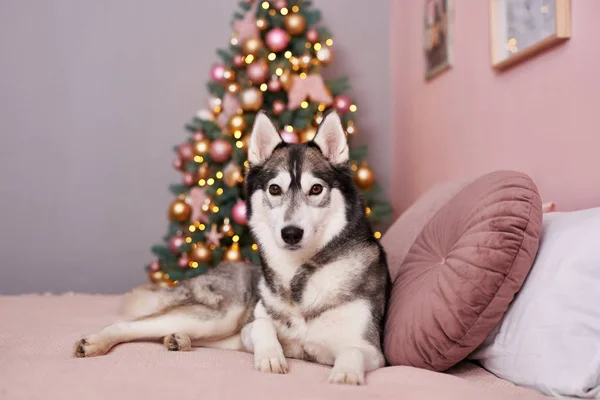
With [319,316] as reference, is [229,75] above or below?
above

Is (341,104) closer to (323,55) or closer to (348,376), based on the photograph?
(323,55)

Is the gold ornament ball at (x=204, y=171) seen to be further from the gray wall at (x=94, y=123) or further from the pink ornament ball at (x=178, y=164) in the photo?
the gray wall at (x=94, y=123)

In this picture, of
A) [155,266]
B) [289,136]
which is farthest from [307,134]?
[155,266]

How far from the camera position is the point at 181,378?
62.9 inches

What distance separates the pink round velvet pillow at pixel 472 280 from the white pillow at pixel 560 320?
0.05 meters

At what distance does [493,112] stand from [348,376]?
1857 millimetres

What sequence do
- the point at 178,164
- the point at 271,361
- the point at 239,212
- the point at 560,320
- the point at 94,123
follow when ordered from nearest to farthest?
the point at 560,320 → the point at 271,361 → the point at 239,212 → the point at 178,164 → the point at 94,123

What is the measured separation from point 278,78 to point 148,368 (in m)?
2.49

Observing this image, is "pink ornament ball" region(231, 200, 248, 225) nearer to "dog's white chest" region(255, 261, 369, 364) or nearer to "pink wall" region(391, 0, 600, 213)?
"pink wall" region(391, 0, 600, 213)

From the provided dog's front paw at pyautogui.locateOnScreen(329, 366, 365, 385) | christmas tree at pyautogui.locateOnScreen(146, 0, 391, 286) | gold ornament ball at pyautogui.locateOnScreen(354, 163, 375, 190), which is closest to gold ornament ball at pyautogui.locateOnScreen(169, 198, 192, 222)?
christmas tree at pyautogui.locateOnScreen(146, 0, 391, 286)

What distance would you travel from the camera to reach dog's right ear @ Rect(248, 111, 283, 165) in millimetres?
2209

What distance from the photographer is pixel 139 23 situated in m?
4.60

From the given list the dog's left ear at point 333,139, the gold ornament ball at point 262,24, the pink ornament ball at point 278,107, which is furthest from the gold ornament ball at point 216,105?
the dog's left ear at point 333,139

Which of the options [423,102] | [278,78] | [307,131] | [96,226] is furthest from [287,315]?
[96,226]
